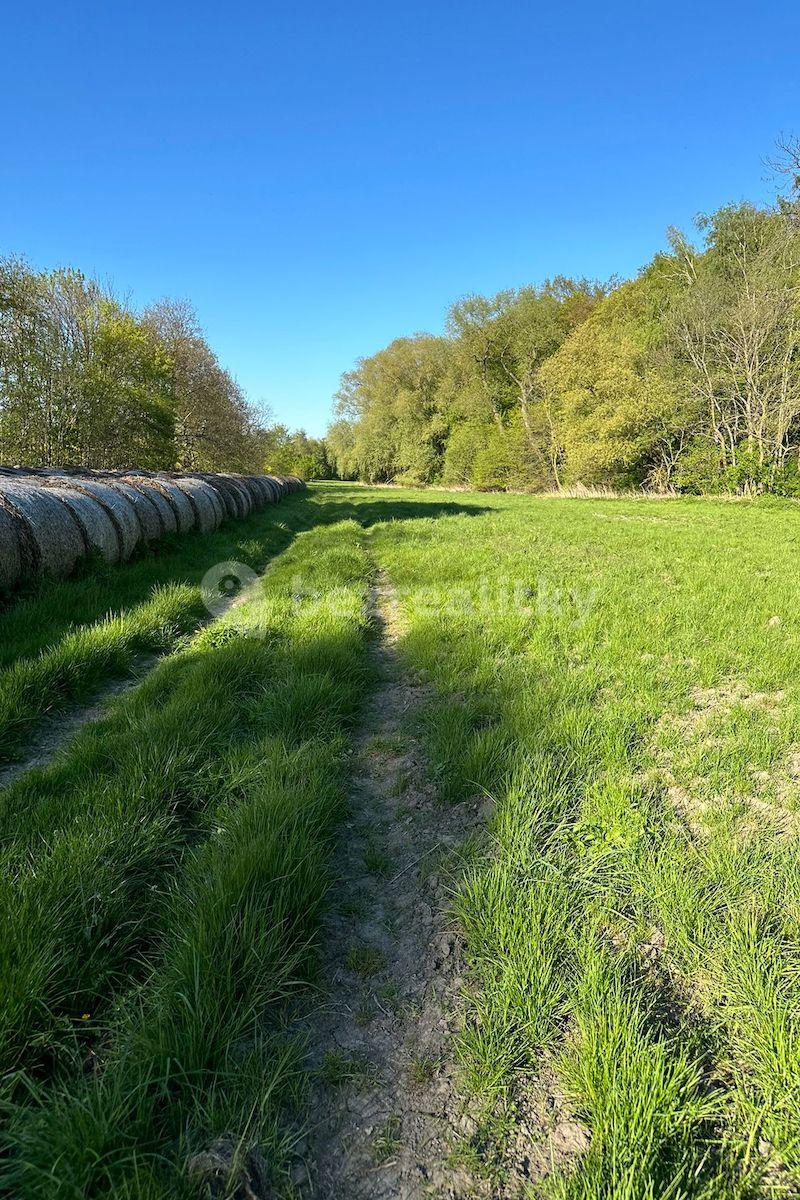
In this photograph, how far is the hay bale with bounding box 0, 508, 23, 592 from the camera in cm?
528

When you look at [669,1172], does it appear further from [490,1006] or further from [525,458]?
[525,458]

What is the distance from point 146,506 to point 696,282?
26320mm

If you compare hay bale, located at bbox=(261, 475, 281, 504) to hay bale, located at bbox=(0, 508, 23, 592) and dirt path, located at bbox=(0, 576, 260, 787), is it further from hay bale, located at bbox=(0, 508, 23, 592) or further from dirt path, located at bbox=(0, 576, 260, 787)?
dirt path, located at bbox=(0, 576, 260, 787)

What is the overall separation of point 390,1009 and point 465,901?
1.49 feet

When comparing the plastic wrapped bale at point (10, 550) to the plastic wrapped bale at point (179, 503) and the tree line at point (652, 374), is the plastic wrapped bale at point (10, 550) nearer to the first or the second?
the plastic wrapped bale at point (179, 503)

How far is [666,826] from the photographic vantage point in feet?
7.61

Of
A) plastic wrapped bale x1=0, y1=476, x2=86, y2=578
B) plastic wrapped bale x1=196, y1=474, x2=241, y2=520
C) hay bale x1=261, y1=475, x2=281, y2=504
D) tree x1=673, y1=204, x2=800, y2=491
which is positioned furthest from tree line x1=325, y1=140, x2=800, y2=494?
plastic wrapped bale x1=0, y1=476, x2=86, y2=578

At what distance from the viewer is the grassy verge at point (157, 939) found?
115cm

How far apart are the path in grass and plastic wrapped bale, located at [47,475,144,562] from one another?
6583 mm

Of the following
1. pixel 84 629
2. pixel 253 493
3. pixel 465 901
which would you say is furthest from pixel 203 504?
pixel 465 901

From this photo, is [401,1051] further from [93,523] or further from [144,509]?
[144,509]

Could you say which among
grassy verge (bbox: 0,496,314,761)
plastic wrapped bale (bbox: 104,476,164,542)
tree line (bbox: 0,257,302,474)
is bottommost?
grassy verge (bbox: 0,496,314,761)

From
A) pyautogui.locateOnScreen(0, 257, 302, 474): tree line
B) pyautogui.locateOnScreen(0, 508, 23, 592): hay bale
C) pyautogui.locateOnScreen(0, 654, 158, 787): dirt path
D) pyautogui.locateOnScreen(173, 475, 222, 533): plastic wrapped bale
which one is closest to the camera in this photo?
pyautogui.locateOnScreen(0, 654, 158, 787): dirt path

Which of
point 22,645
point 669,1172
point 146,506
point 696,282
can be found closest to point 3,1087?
point 669,1172
